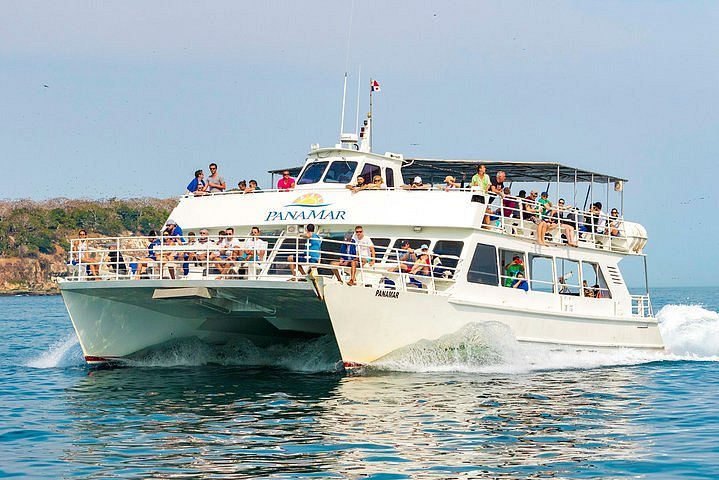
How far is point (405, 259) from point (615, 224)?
6.19 meters

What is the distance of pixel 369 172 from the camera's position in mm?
20844

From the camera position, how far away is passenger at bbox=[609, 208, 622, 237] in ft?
73.5

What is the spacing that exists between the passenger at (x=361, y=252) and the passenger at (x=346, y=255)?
0.35ft

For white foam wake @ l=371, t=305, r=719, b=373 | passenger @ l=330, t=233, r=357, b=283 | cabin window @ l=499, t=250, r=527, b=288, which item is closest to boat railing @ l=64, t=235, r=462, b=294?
passenger @ l=330, t=233, r=357, b=283

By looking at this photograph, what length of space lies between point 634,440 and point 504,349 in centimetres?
659

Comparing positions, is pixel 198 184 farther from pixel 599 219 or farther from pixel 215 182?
pixel 599 219

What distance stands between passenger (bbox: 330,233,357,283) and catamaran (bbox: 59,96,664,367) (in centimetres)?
4

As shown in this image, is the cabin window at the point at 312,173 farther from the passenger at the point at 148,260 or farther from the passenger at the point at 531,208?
the passenger at the point at 531,208

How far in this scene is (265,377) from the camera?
59.1 ft

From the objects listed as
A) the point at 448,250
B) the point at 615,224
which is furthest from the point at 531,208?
the point at 615,224

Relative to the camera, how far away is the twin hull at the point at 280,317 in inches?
655

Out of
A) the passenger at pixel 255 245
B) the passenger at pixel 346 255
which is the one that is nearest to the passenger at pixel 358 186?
the passenger at pixel 346 255

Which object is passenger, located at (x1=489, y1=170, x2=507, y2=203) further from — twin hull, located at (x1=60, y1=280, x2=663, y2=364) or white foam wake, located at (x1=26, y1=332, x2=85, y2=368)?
white foam wake, located at (x1=26, y1=332, x2=85, y2=368)

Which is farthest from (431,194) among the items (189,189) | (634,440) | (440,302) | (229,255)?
(634,440)
